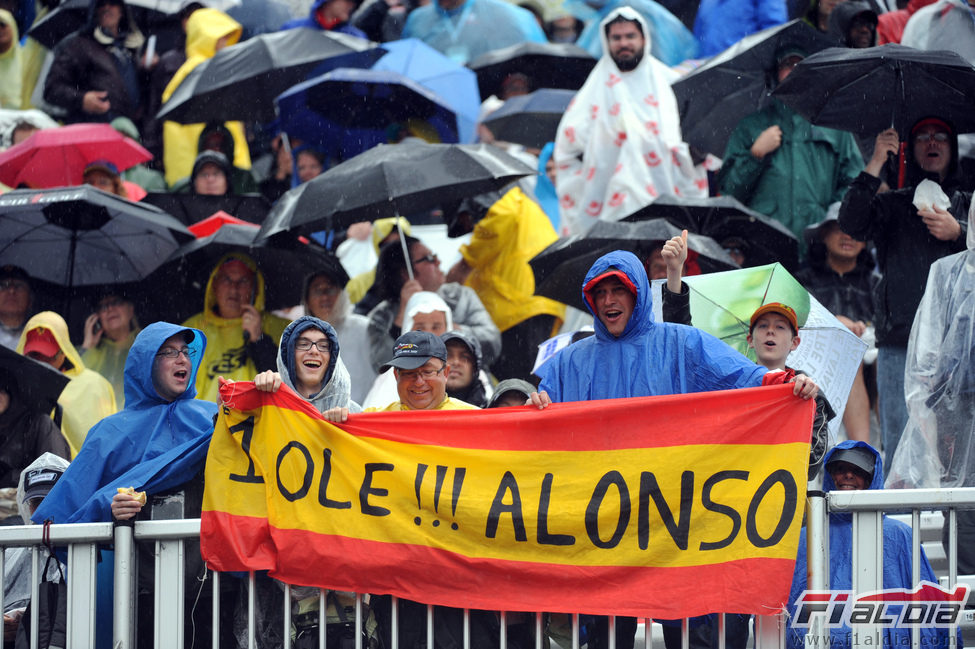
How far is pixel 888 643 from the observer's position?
6.12 meters

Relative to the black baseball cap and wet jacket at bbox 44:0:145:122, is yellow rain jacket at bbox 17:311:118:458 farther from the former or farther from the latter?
wet jacket at bbox 44:0:145:122

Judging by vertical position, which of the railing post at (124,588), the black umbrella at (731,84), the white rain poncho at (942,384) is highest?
the black umbrella at (731,84)

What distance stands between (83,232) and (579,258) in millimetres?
3779

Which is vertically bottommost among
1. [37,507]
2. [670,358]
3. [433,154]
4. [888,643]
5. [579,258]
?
[888,643]

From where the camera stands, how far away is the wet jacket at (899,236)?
866 centimetres

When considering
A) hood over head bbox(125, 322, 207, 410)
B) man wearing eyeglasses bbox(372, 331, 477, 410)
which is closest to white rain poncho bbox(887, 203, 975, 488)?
man wearing eyeglasses bbox(372, 331, 477, 410)

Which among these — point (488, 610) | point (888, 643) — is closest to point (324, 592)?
point (488, 610)

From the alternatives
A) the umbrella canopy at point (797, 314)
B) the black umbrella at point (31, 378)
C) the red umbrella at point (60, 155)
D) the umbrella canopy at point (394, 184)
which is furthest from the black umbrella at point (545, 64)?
the black umbrella at point (31, 378)

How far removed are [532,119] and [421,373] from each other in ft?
22.5

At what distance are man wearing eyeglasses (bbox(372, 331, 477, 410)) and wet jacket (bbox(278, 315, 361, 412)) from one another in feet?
0.85

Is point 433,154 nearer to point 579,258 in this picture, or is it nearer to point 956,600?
point 579,258

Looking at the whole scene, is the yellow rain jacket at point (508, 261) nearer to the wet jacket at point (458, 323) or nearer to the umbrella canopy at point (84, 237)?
the wet jacket at point (458, 323)

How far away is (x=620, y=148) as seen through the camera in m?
11.6

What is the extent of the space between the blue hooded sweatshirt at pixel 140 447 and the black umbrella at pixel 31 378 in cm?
160
